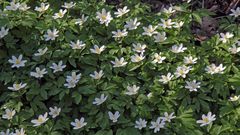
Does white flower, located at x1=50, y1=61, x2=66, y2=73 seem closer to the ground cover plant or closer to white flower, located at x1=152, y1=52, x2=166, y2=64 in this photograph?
the ground cover plant

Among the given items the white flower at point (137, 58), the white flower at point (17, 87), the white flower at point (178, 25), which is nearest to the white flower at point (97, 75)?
the white flower at point (137, 58)

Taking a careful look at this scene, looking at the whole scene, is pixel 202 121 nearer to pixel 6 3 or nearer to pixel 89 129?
pixel 89 129

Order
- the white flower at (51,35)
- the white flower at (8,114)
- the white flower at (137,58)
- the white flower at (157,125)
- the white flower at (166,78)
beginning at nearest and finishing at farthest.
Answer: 1. the white flower at (157,125)
2. the white flower at (8,114)
3. the white flower at (166,78)
4. the white flower at (137,58)
5. the white flower at (51,35)

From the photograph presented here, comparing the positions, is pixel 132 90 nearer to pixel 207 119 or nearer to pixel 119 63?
pixel 119 63

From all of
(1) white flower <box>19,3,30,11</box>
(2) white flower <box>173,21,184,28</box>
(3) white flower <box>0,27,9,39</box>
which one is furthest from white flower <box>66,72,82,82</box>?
(2) white flower <box>173,21,184,28</box>

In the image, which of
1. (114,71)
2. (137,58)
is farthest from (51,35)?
(137,58)

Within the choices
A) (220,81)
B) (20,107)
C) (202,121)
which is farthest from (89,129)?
(220,81)

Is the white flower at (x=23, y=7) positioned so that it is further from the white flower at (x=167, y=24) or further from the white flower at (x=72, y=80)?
the white flower at (x=167, y=24)
